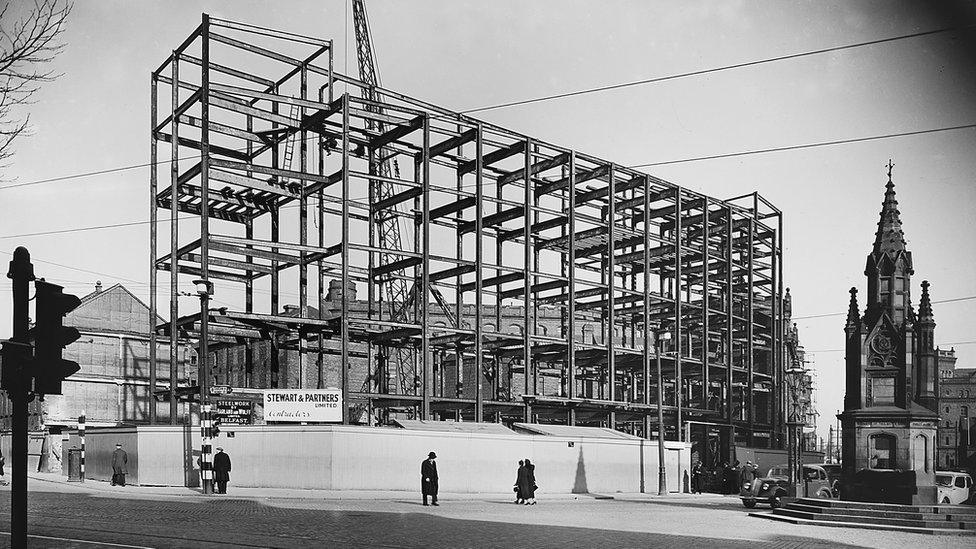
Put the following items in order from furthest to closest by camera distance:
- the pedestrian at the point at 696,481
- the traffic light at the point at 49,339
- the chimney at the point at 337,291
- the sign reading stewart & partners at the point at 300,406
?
1. the chimney at the point at 337,291
2. the pedestrian at the point at 696,481
3. the sign reading stewart & partners at the point at 300,406
4. the traffic light at the point at 49,339

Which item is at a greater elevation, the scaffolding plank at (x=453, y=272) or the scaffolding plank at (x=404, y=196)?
the scaffolding plank at (x=404, y=196)

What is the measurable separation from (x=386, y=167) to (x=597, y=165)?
29.1m

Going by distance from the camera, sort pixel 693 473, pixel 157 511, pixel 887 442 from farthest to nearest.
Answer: pixel 693 473 → pixel 887 442 → pixel 157 511

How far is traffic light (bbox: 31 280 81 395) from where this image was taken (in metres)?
8.98

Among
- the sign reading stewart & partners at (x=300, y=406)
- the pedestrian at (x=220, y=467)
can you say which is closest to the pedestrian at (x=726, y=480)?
the sign reading stewart & partners at (x=300, y=406)

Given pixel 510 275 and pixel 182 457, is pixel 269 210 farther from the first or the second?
pixel 182 457

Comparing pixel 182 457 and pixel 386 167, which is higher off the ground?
pixel 386 167

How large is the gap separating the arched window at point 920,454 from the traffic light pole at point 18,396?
81.4ft

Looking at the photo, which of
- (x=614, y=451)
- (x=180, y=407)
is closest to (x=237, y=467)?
(x=614, y=451)

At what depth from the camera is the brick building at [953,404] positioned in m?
109

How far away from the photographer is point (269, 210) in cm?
4922

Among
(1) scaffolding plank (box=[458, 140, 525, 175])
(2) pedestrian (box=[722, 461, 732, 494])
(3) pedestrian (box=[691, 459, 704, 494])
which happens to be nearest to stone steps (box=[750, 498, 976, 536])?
(3) pedestrian (box=[691, 459, 704, 494])

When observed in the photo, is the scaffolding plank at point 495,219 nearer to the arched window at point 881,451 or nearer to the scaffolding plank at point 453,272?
the scaffolding plank at point 453,272

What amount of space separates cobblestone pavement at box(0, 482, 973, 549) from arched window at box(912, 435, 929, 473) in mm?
5032
